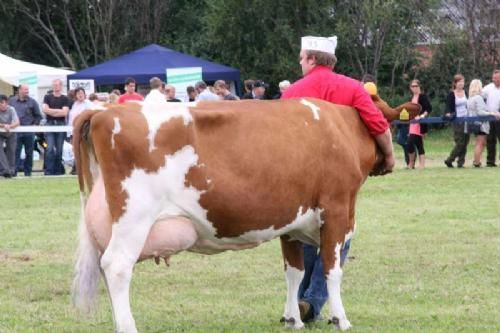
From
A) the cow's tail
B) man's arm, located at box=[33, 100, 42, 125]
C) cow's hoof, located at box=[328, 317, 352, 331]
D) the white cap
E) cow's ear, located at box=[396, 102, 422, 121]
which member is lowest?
man's arm, located at box=[33, 100, 42, 125]

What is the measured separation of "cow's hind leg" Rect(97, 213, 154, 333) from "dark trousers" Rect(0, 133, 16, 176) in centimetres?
1792

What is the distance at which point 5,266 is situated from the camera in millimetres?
12008

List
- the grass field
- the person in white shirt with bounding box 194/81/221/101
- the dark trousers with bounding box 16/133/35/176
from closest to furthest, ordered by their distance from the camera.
Result: the grass field, the person in white shirt with bounding box 194/81/221/101, the dark trousers with bounding box 16/133/35/176

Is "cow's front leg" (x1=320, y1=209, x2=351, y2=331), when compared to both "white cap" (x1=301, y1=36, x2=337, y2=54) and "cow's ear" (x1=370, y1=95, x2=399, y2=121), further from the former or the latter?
"white cap" (x1=301, y1=36, x2=337, y2=54)

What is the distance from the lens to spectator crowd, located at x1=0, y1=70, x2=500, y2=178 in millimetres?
25438

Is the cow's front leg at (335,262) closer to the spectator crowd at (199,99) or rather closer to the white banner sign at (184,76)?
the spectator crowd at (199,99)

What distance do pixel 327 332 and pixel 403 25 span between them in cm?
3357

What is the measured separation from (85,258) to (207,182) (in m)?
1.01

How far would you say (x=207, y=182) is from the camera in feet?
25.3

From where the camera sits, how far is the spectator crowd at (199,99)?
25438 millimetres

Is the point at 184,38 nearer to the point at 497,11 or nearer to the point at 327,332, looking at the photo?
the point at 497,11

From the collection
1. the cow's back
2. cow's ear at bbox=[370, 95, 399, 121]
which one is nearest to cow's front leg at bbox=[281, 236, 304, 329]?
the cow's back

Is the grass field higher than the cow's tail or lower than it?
lower

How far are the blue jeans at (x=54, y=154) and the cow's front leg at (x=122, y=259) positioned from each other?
18.7 metres
